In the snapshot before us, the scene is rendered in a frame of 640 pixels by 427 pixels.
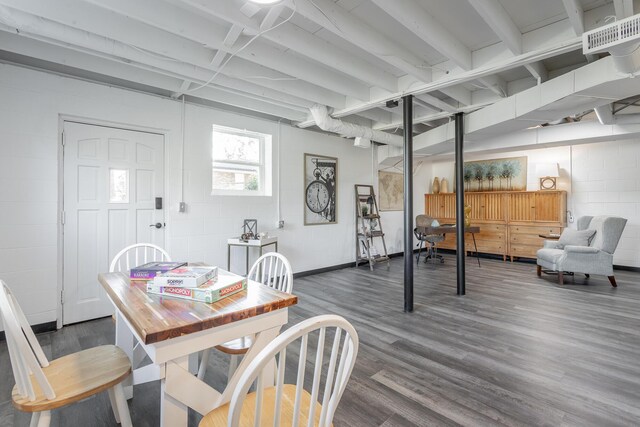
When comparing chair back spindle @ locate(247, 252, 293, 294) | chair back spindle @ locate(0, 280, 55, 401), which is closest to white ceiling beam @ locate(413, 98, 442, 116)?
chair back spindle @ locate(247, 252, 293, 294)

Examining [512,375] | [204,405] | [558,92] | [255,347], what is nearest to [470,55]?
[558,92]

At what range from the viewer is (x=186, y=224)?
3834 millimetres

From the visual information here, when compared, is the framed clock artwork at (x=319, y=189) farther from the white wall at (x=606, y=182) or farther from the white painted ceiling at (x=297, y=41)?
the white wall at (x=606, y=182)

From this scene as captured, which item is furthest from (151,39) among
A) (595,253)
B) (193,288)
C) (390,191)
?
(595,253)

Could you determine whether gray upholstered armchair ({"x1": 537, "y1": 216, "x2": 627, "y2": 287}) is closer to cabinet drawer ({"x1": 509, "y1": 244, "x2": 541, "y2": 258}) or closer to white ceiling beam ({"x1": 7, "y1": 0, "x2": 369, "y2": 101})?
cabinet drawer ({"x1": 509, "y1": 244, "x2": 541, "y2": 258})

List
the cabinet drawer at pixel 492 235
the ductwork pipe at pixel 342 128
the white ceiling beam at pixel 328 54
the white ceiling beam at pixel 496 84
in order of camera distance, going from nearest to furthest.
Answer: the white ceiling beam at pixel 328 54
the white ceiling beam at pixel 496 84
the ductwork pipe at pixel 342 128
the cabinet drawer at pixel 492 235

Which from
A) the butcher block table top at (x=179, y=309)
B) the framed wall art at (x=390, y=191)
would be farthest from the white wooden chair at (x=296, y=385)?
the framed wall art at (x=390, y=191)

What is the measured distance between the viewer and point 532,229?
598cm

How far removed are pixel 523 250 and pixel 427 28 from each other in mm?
5308

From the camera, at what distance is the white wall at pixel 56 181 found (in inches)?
110

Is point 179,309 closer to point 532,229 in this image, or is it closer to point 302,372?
point 302,372

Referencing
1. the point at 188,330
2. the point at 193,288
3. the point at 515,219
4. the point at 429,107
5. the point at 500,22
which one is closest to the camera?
the point at 188,330

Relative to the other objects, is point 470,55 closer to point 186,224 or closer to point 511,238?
→ point 186,224

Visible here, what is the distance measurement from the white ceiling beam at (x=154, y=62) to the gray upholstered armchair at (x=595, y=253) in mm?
3945
